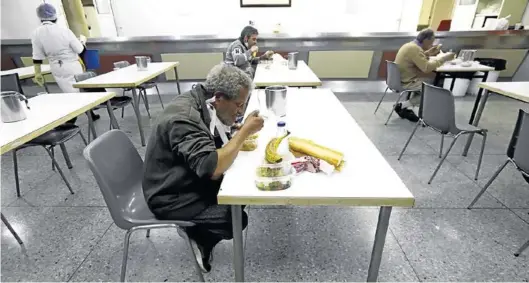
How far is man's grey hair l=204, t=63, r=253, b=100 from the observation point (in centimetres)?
109

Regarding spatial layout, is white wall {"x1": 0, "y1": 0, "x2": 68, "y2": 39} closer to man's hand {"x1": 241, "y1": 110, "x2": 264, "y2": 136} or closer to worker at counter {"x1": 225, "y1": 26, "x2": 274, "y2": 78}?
worker at counter {"x1": 225, "y1": 26, "x2": 274, "y2": 78}

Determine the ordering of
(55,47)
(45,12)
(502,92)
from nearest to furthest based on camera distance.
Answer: (502,92), (45,12), (55,47)

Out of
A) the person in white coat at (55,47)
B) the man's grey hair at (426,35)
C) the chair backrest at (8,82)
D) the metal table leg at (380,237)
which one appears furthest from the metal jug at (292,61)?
the chair backrest at (8,82)

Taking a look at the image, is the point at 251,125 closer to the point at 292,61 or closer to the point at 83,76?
the point at 292,61

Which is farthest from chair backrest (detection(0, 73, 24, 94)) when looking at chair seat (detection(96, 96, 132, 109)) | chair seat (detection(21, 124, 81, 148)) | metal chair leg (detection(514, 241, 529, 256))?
metal chair leg (detection(514, 241, 529, 256))

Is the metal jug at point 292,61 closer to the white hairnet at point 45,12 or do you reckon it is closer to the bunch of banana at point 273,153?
the bunch of banana at point 273,153

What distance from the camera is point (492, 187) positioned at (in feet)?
6.97

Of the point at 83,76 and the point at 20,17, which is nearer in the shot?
the point at 83,76

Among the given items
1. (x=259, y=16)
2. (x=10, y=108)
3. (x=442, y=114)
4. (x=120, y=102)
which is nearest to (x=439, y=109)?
(x=442, y=114)

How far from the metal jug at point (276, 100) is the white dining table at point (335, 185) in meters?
0.22

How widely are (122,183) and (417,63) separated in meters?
3.23

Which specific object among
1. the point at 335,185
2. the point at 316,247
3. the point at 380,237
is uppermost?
the point at 335,185

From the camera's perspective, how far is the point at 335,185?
3.10ft

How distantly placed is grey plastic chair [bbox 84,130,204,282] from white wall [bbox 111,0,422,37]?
5487mm
